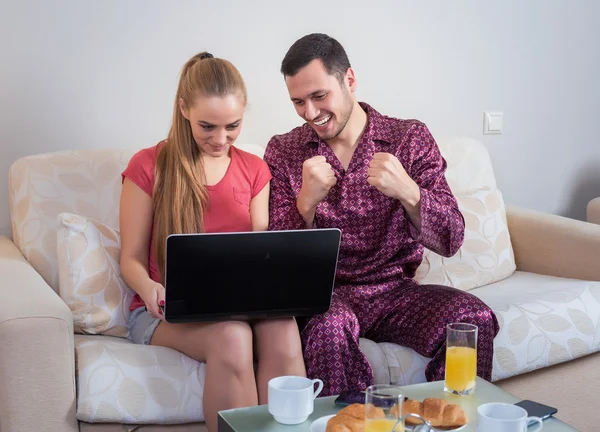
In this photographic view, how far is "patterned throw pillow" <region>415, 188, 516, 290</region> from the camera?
238 centimetres

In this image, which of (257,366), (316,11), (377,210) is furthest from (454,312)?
(316,11)

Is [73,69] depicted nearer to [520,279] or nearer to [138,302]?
[138,302]

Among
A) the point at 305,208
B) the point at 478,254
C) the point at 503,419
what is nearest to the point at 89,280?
the point at 305,208

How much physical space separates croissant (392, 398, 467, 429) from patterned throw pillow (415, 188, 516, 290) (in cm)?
98

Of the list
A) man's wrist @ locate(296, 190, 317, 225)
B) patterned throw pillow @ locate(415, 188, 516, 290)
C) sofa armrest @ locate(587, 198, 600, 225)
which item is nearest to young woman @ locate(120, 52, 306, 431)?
man's wrist @ locate(296, 190, 317, 225)

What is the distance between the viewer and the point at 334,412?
4.61 feet

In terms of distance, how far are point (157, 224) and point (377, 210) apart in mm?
553

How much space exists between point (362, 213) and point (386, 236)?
3.4 inches

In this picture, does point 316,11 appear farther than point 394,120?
Yes

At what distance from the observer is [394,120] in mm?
A: 2148

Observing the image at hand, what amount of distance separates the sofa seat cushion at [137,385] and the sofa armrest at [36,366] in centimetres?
5

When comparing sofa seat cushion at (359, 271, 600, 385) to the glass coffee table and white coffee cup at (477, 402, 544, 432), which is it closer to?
the glass coffee table

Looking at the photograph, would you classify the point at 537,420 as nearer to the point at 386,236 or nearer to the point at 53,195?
the point at 386,236

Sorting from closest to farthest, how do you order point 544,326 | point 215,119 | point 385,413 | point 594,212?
point 385,413, point 215,119, point 544,326, point 594,212
